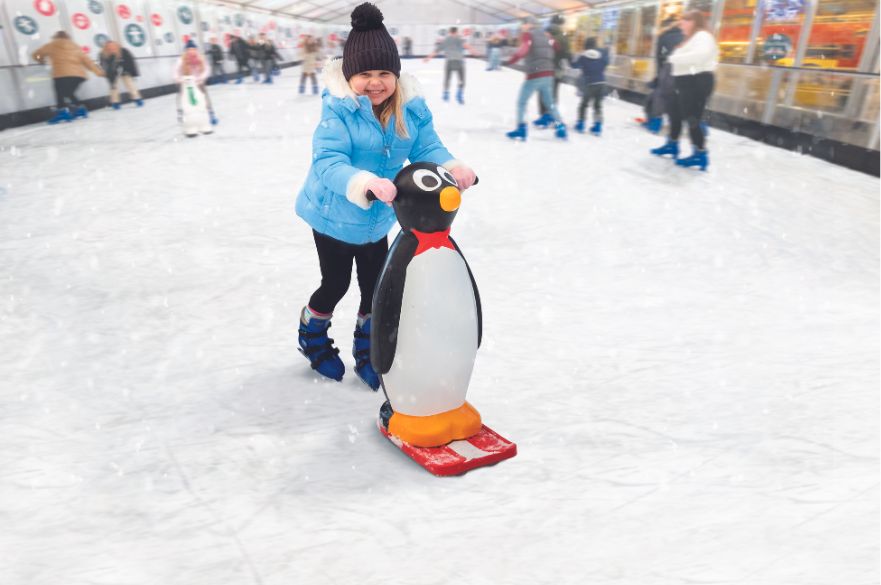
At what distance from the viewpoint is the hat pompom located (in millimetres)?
1369

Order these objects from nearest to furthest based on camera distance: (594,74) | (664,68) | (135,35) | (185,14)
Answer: (664,68), (594,74), (135,35), (185,14)

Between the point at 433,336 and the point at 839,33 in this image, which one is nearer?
the point at 433,336

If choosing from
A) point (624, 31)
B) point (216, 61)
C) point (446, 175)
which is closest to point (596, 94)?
point (446, 175)

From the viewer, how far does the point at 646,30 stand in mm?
11180

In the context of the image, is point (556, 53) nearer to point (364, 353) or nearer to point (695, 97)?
point (695, 97)

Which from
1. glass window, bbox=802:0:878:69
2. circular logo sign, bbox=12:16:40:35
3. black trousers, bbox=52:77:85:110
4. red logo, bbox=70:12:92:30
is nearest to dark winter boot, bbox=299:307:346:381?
glass window, bbox=802:0:878:69

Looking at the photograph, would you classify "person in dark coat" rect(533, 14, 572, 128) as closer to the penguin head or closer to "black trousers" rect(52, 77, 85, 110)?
the penguin head

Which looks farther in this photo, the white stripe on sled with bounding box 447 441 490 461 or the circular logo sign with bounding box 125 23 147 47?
the circular logo sign with bounding box 125 23 147 47

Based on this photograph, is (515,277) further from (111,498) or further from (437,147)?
(111,498)

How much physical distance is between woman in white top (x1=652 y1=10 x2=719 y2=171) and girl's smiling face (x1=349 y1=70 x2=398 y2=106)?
3.78m

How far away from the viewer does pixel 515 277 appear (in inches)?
109

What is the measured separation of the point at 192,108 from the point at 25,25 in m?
3.60

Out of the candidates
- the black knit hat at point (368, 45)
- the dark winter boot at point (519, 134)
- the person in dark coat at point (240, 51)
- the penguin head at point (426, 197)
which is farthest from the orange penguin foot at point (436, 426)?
the person in dark coat at point (240, 51)

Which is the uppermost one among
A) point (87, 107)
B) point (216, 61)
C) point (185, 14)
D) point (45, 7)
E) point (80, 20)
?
point (185, 14)
